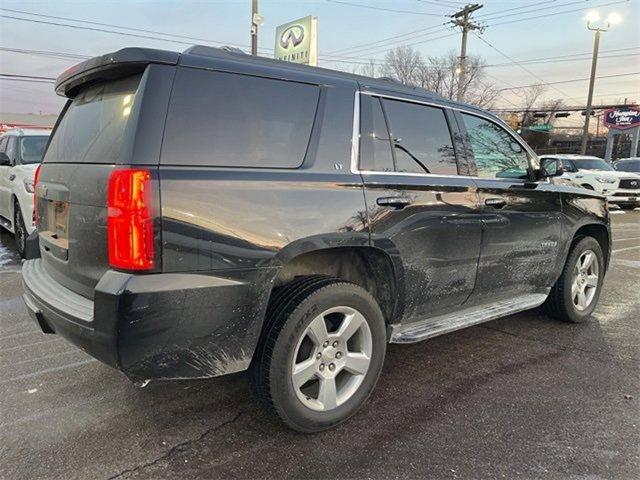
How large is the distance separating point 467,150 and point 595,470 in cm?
222

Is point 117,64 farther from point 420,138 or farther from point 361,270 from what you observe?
point 420,138

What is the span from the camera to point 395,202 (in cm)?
313

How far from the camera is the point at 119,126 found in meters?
2.47

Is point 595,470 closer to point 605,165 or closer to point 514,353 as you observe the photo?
point 514,353

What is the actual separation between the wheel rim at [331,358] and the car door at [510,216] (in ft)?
4.10

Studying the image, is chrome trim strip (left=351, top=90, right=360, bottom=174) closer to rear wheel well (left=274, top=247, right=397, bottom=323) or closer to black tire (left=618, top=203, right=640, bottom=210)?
rear wheel well (left=274, top=247, right=397, bottom=323)

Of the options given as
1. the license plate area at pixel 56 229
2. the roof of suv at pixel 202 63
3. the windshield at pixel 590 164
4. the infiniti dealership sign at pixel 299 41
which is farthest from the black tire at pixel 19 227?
the windshield at pixel 590 164

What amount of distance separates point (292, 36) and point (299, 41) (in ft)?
2.45

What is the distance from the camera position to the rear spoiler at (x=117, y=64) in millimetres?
2391

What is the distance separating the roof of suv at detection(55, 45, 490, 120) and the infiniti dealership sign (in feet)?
53.4

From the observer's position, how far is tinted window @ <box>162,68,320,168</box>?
94.3 inches

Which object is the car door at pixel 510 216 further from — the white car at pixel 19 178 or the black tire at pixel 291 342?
the white car at pixel 19 178

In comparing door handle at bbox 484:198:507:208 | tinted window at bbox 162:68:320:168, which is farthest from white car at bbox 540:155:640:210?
tinted window at bbox 162:68:320:168

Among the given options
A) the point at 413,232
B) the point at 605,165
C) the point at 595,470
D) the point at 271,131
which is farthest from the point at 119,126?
the point at 605,165
